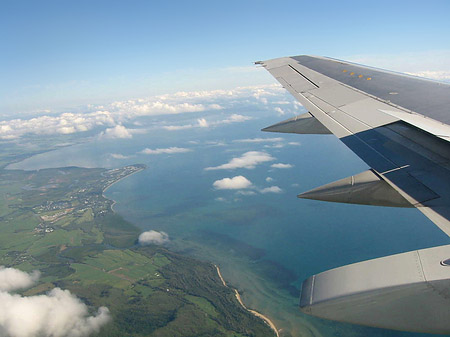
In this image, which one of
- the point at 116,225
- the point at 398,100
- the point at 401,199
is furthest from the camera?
the point at 116,225

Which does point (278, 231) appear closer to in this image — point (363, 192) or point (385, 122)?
point (385, 122)

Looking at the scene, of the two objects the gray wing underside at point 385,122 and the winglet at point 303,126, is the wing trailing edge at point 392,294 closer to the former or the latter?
the gray wing underside at point 385,122

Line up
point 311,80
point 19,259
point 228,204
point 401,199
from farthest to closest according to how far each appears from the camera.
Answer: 1. point 228,204
2. point 19,259
3. point 311,80
4. point 401,199

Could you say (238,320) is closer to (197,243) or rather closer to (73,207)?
(197,243)

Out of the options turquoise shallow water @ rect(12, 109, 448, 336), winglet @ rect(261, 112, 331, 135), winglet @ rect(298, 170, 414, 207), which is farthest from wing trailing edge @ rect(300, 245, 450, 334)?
turquoise shallow water @ rect(12, 109, 448, 336)

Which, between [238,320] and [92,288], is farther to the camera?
[92,288]

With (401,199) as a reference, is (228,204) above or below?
below

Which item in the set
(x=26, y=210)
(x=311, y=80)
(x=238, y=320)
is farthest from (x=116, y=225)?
(x=311, y=80)

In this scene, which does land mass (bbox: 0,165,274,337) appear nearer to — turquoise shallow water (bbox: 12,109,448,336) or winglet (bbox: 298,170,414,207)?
turquoise shallow water (bbox: 12,109,448,336)
